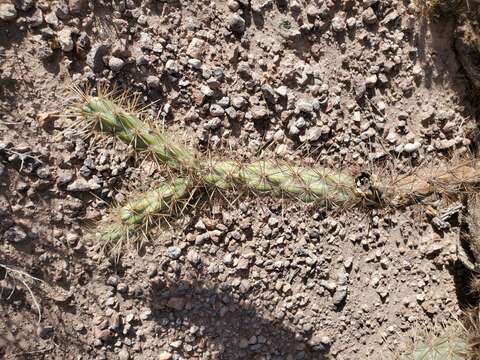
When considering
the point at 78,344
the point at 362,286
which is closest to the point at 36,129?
the point at 78,344

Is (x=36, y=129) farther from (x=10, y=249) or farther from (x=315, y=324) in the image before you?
(x=315, y=324)

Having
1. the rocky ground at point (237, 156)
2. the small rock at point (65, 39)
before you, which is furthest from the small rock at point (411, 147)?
the small rock at point (65, 39)

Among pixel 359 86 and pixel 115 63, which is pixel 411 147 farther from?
pixel 115 63

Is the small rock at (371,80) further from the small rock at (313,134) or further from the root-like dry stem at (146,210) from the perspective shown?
the root-like dry stem at (146,210)

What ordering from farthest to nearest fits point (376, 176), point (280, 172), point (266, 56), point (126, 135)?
1. point (266, 56)
2. point (376, 176)
3. point (280, 172)
4. point (126, 135)

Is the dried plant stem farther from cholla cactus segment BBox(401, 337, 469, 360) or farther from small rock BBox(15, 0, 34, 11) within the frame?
cholla cactus segment BBox(401, 337, 469, 360)

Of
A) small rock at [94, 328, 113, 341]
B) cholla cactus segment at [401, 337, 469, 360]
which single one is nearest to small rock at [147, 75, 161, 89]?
small rock at [94, 328, 113, 341]
